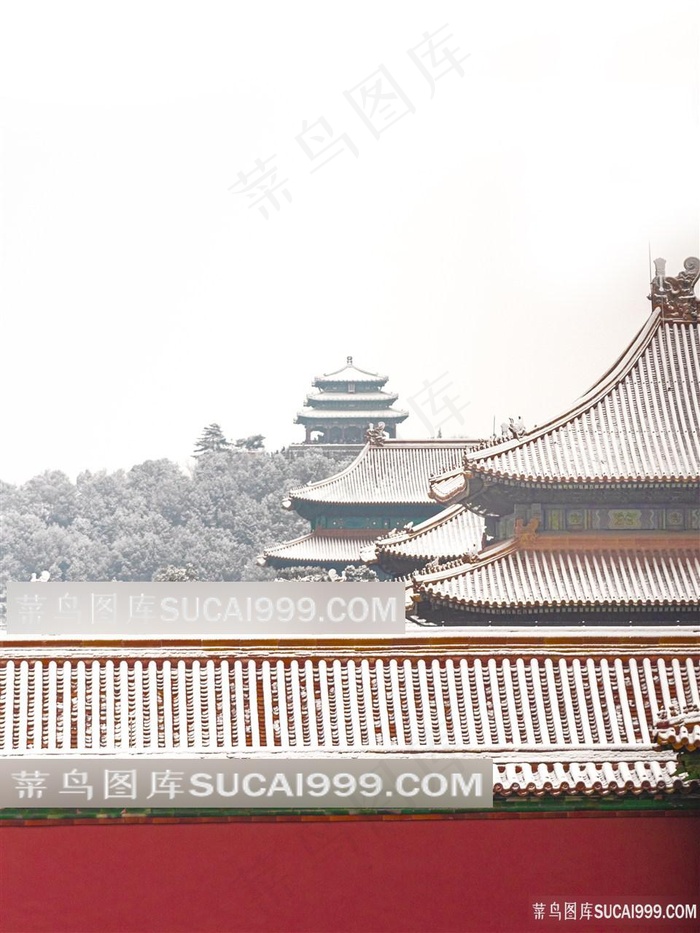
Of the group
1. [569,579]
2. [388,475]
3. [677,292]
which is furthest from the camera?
[388,475]

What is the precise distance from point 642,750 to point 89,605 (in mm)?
1757

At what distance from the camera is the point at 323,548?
6.28m

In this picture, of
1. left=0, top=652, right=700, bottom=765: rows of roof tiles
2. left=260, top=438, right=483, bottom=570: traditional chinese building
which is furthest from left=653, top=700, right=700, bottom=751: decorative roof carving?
left=260, top=438, right=483, bottom=570: traditional chinese building

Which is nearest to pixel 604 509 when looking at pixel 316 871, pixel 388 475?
pixel 388 475

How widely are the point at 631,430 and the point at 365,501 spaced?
1364 mm

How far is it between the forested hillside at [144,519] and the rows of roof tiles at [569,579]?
76 centimetres

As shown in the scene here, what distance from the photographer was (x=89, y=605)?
423 centimetres

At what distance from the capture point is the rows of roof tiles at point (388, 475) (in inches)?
226

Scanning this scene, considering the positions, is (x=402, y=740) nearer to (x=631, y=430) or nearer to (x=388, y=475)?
(x=631, y=430)

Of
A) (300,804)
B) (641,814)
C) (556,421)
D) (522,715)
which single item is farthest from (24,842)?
(556,421)

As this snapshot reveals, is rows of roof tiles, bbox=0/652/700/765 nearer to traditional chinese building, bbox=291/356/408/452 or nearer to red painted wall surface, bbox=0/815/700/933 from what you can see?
red painted wall surface, bbox=0/815/700/933

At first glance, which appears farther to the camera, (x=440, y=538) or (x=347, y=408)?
(x=440, y=538)

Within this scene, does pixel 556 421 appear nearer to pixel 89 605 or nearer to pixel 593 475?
pixel 593 475

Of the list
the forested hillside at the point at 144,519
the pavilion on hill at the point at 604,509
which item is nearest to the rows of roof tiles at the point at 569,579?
the pavilion on hill at the point at 604,509
